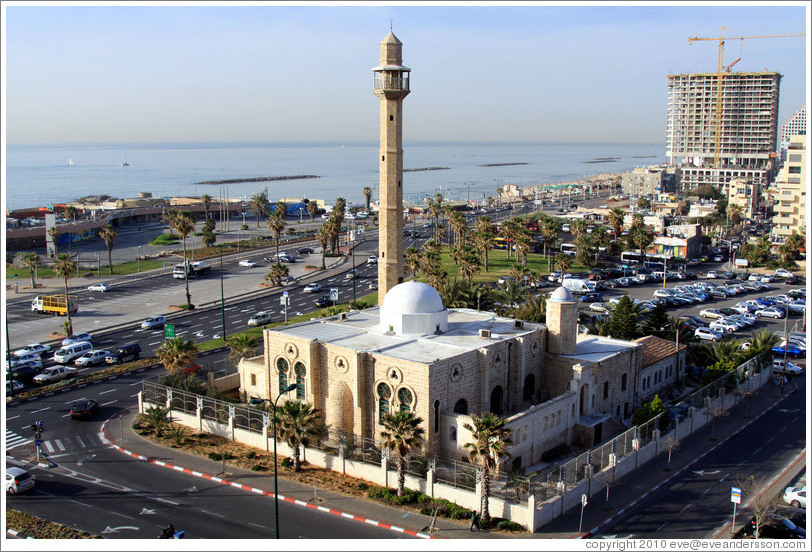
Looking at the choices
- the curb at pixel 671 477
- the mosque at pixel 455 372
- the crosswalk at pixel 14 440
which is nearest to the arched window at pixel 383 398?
the mosque at pixel 455 372

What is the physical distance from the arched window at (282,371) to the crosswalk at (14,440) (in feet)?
43.7

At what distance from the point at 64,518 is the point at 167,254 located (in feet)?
260

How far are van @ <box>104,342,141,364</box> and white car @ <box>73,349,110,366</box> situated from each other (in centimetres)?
36

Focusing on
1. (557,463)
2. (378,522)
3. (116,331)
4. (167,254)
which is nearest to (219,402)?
(378,522)

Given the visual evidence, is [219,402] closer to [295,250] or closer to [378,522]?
[378,522]

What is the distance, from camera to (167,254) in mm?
105938

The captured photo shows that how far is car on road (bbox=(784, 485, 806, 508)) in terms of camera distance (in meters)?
31.4

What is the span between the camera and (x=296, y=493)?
1303 inches

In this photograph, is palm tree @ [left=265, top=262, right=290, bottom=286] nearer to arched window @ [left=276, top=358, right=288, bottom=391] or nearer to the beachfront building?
arched window @ [left=276, top=358, right=288, bottom=391]

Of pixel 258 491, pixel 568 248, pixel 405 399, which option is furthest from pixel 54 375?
pixel 568 248

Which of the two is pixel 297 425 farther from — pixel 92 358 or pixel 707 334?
pixel 707 334

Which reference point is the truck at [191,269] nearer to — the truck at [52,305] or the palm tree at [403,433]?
the truck at [52,305]

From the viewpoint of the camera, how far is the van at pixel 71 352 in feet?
175

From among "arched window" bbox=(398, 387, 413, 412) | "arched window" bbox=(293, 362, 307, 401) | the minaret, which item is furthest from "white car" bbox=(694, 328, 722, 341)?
"arched window" bbox=(293, 362, 307, 401)
